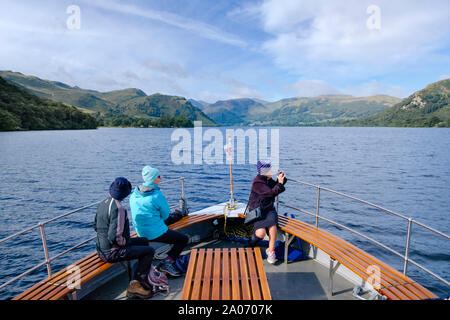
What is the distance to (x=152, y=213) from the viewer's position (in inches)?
181

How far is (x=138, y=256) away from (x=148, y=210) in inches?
31.3

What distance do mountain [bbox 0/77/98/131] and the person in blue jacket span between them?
138467mm

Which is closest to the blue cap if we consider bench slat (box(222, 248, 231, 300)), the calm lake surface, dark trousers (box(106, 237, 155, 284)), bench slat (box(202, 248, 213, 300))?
dark trousers (box(106, 237, 155, 284))

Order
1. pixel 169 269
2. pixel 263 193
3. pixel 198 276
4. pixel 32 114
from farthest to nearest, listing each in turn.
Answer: pixel 32 114, pixel 263 193, pixel 169 269, pixel 198 276

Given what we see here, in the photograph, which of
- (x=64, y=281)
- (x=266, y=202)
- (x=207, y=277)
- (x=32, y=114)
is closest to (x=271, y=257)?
(x=266, y=202)

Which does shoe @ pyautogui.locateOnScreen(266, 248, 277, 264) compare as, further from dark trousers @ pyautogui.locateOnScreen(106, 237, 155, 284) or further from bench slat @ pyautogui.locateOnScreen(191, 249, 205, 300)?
dark trousers @ pyautogui.locateOnScreen(106, 237, 155, 284)

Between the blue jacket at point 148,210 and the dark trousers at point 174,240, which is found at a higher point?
the blue jacket at point 148,210

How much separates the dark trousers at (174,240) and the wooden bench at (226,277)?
909mm

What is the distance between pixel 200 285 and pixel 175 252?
1.79 metres

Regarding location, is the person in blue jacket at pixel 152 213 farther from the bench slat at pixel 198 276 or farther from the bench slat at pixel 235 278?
the bench slat at pixel 235 278

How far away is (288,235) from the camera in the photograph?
545 cm

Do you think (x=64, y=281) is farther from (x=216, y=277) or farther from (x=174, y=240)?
(x=216, y=277)

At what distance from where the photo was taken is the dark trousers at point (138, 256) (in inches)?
157

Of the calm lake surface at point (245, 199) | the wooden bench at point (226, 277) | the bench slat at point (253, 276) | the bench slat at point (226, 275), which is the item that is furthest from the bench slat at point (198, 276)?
the calm lake surface at point (245, 199)
